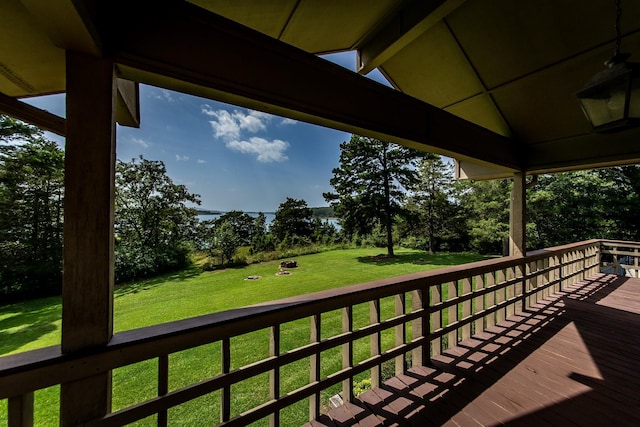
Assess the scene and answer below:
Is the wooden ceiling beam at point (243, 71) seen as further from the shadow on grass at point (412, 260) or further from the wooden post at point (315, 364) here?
the shadow on grass at point (412, 260)

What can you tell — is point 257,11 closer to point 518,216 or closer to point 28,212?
point 518,216

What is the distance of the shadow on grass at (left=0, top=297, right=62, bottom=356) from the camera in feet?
17.0

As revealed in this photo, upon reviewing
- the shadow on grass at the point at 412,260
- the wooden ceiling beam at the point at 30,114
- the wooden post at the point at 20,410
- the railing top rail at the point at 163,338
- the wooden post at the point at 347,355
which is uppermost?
the wooden ceiling beam at the point at 30,114

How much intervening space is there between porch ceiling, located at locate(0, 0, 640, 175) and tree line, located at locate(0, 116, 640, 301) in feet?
27.2

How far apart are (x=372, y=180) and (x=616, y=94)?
1252 centimetres

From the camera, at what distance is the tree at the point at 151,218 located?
1098 cm

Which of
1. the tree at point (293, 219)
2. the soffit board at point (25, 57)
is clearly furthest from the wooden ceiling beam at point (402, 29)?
the tree at point (293, 219)

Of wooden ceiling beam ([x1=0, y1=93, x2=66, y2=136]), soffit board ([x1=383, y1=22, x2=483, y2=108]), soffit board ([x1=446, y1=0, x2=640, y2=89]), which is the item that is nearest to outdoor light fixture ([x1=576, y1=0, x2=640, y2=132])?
soffit board ([x1=446, y1=0, x2=640, y2=89])

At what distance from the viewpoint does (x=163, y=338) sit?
3.67 ft

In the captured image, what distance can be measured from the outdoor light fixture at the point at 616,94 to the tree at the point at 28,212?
467 inches

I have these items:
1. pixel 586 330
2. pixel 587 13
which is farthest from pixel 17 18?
pixel 586 330

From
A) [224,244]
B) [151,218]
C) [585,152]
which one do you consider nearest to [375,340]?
[585,152]

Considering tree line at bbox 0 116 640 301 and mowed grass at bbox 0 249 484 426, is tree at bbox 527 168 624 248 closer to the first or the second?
tree line at bbox 0 116 640 301

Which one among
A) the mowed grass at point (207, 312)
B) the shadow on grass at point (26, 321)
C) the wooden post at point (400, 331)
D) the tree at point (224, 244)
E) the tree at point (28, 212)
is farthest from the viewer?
the tree at point (224, 244)
